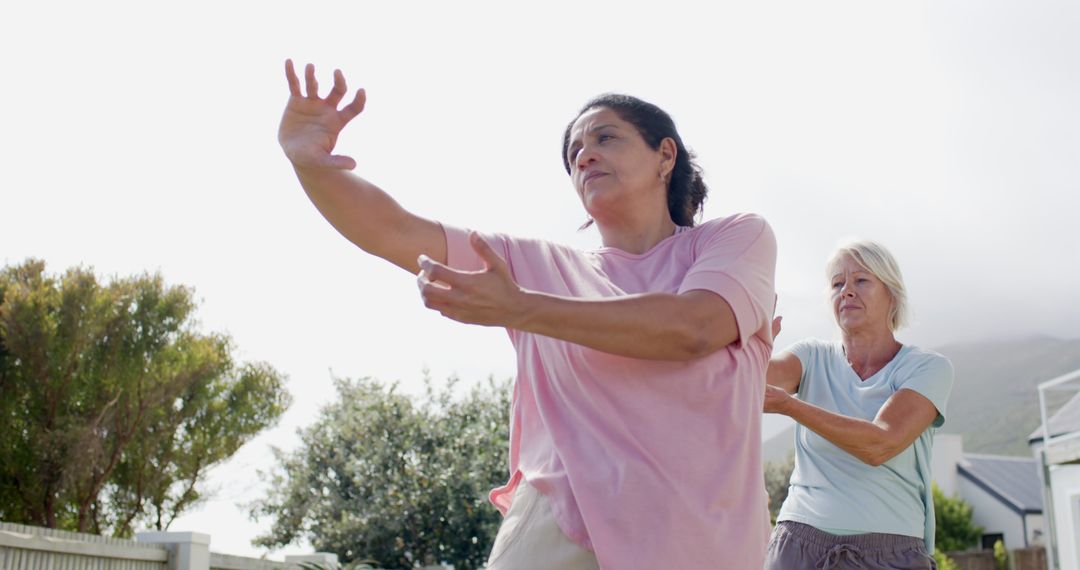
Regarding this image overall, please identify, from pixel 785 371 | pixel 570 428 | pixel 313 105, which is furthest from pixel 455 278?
pixel 785 371

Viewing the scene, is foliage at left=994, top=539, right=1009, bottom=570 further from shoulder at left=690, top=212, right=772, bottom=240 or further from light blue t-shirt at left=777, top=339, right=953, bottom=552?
shoulder at left=690, top=212, right=772, bottom=240

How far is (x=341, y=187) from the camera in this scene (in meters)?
1.80

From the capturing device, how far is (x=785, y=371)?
10.2 ft

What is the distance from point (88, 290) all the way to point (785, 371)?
17586mm

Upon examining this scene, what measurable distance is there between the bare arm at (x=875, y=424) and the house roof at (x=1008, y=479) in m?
36.2

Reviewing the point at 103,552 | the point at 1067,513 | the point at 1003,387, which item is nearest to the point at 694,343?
the point at 103,552

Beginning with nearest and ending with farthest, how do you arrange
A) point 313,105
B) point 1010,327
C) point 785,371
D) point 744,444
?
point 744,444 < point 313,105 < point 785,371 < point 1010,327

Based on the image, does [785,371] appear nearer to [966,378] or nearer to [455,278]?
[455,278]

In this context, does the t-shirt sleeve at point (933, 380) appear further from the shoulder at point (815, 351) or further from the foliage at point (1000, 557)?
the foliage at point (1000, 557)

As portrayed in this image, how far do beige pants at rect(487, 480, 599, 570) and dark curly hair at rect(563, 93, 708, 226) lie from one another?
767 mm

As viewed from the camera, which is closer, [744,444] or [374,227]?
[744,444]

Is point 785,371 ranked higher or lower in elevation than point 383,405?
lower

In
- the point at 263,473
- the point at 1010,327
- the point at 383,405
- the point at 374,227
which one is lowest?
the point at 374,227

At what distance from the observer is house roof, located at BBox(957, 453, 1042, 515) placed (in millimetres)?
36031
